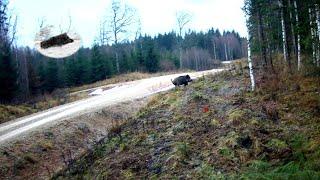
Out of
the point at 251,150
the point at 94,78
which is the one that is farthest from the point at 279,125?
the point at 94,78

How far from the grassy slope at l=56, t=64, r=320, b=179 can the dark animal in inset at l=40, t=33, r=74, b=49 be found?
17.0 ft

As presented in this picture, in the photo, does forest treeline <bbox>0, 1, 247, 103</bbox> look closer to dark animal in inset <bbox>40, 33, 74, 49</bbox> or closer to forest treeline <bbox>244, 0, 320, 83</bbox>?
dark animal in inset <bbox>40, 33, 74, 49</bbox>

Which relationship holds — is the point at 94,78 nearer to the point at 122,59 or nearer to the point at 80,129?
Result: the point at 122,59

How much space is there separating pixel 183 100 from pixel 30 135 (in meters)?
7.36

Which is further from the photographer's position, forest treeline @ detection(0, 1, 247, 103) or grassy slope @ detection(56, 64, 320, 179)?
forest treeline @ detection(0, 1, 247, 103)

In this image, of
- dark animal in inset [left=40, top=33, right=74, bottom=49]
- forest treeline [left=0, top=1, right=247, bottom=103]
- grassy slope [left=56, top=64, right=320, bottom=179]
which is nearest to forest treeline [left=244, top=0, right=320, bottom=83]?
grassy slope [left=56, top=64, right=320, bottom=179]

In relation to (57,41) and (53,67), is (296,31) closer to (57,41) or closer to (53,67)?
(57,41)

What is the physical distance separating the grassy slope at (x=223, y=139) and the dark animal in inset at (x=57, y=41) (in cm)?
518

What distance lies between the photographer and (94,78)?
56969 mm

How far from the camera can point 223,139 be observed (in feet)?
43.8

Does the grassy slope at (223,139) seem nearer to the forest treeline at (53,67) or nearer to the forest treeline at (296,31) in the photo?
the forest treeline at (296,31)

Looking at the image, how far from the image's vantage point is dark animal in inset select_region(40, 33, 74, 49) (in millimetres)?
20094

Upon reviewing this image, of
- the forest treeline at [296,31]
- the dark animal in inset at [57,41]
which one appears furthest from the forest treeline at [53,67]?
the forest treeline at [296,31]

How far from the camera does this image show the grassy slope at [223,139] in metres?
11.2
